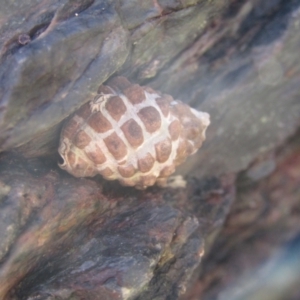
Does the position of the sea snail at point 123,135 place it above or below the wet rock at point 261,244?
above

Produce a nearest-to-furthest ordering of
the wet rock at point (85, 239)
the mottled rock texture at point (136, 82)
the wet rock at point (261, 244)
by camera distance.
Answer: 1. the mottled rock texture at point (136, 82)
2. the wet rock at point (85, 239)
3. the wet rock at point (261, 244)

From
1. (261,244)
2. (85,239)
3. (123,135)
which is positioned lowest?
(261,244)

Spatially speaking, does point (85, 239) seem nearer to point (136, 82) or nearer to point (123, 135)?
point (123, 135)

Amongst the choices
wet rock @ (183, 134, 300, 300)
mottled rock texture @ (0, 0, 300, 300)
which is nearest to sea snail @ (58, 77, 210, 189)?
mottled rock texture @ (0, 0, 300, 300)

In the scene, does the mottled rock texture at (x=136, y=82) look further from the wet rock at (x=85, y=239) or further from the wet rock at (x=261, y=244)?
the wet rock at (x=261, y=244)

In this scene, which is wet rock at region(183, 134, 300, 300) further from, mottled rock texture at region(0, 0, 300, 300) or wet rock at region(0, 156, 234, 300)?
wet rock at region(0, 156, 234, 300)

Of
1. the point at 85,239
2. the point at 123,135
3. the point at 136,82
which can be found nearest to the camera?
the point at 123,135

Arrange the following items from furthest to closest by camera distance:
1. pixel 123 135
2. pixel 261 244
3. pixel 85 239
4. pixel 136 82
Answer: pixel 261 244, pixel 136 82, pixel 85 239, pixel 123 135

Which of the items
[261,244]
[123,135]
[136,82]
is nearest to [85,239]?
[123,135]

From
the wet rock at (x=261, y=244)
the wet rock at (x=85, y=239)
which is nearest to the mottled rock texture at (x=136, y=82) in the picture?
the wet rock at (x=85, y=239)
